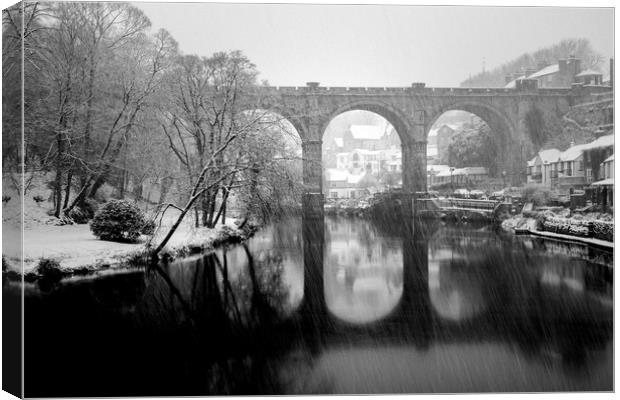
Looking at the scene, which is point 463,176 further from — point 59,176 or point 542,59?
point 59,176

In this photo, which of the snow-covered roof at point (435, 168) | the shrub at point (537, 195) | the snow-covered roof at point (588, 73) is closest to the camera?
the snow-covered roof at point (588, 73)

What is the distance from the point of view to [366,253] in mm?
10922

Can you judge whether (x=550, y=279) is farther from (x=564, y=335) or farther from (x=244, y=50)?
(x=244, y=50)

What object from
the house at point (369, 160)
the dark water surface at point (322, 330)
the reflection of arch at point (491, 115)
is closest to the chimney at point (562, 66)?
the reflection of arch at point (491, 115)

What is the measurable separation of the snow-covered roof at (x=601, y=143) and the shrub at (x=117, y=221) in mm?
5675

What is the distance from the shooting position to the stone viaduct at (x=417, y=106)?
696 cm

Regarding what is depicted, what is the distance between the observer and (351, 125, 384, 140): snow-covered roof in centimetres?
983

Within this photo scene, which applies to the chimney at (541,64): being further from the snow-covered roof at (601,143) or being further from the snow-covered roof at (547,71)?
the snow-covered roof at (601,143)

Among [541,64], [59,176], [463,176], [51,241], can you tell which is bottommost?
[51,241]

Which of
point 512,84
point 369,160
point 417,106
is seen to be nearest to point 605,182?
point 512,84

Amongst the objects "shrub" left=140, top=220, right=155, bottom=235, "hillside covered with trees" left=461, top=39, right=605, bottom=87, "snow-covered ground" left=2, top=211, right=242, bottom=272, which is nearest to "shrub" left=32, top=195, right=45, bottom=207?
"snow-covered ground" left=2, top=211, right=242, bottom=272

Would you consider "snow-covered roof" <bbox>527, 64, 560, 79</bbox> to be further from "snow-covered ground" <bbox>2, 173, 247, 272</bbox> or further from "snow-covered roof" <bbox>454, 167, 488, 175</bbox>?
"snow-covered ground" <bbox>2, 173, 247, 272</bbox>

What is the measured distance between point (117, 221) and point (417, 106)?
4795 millimetres

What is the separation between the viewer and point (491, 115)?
26.5 ft
